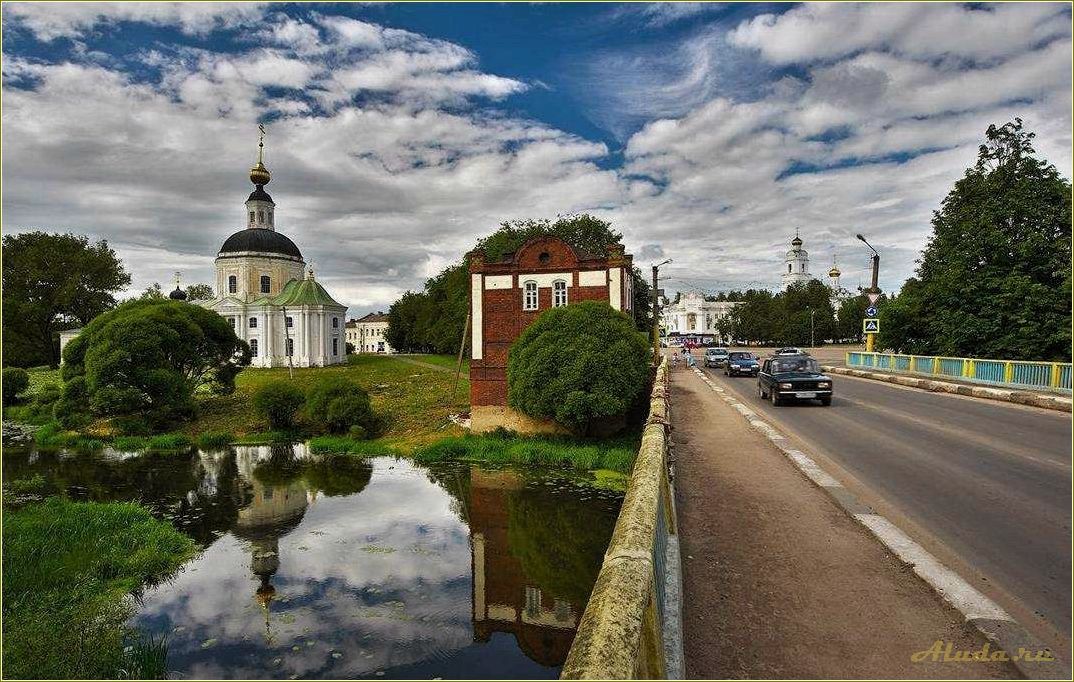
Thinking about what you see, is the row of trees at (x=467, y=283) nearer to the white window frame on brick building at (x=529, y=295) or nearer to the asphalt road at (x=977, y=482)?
the white window frame on brick building at (x=529, y=295)

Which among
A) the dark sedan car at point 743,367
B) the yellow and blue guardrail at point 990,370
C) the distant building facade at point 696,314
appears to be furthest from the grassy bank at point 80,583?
the distant building facade at point 696,314

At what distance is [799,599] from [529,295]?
908 inches

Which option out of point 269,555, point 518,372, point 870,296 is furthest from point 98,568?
point 870,296

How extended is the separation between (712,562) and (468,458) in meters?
19.1

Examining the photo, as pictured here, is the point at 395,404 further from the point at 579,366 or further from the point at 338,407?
the point at 579,366

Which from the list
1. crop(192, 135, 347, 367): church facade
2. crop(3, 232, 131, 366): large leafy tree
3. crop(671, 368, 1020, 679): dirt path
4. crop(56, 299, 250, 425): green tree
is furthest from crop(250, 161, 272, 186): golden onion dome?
crop(671, 368, 1020, 679): dirt path

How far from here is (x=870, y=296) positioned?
3256cm

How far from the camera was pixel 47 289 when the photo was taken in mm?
57688

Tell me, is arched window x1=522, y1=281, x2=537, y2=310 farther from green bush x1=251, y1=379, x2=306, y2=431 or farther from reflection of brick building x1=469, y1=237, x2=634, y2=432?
green bush x1=251, y1=379, x2=306, y2=431

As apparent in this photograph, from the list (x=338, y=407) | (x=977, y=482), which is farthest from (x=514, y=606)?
(x=338, y=407)

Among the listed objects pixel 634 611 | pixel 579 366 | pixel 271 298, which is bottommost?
pixel 634 611

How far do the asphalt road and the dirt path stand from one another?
588 mm

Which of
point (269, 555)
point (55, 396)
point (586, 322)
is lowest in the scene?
point (269, 555)

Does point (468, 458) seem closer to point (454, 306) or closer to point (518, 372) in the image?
point (518, 372)
